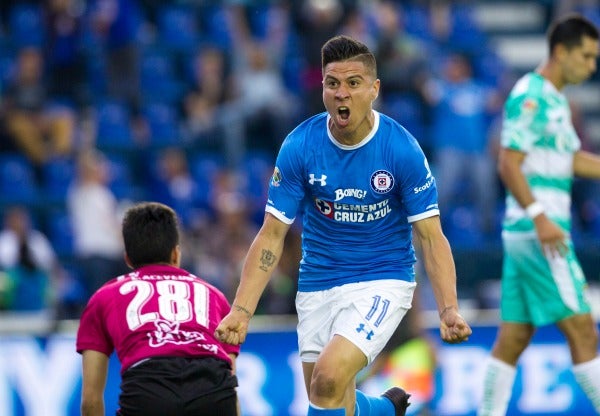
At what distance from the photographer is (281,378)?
11672 millimetres

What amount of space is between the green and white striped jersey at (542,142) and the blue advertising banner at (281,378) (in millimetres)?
2545

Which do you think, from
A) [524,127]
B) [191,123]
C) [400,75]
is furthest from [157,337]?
[400,75]

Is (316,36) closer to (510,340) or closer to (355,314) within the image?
(510,340)

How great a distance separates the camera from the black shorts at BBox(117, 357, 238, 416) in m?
6.47

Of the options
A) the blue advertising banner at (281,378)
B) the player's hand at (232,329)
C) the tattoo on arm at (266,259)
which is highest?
the tattoo on arm at (266,259)

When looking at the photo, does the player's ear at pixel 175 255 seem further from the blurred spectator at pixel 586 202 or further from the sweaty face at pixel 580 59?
the blurred spectator at pixel 586 202

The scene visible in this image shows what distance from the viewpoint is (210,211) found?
14.7 metres

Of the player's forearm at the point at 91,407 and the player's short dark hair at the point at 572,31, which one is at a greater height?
the player's short dark hair at the point at 572,31

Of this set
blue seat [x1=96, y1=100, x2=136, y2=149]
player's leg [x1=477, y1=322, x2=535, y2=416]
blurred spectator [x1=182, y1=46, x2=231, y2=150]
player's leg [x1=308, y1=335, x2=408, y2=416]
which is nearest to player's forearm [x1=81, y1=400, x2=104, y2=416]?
player's leg [x1=308, y1=335, x2=408, y2=416]

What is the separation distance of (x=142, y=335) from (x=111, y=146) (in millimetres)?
8868

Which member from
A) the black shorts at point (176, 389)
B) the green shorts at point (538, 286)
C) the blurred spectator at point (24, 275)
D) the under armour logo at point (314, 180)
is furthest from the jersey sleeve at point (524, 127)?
the blurred spectator at point (24, 275)

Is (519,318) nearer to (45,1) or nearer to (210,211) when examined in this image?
(210,211)

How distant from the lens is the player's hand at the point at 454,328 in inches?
254

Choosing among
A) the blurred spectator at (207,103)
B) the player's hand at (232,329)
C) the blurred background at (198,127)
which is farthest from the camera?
the blurred spectator at (207,103)
